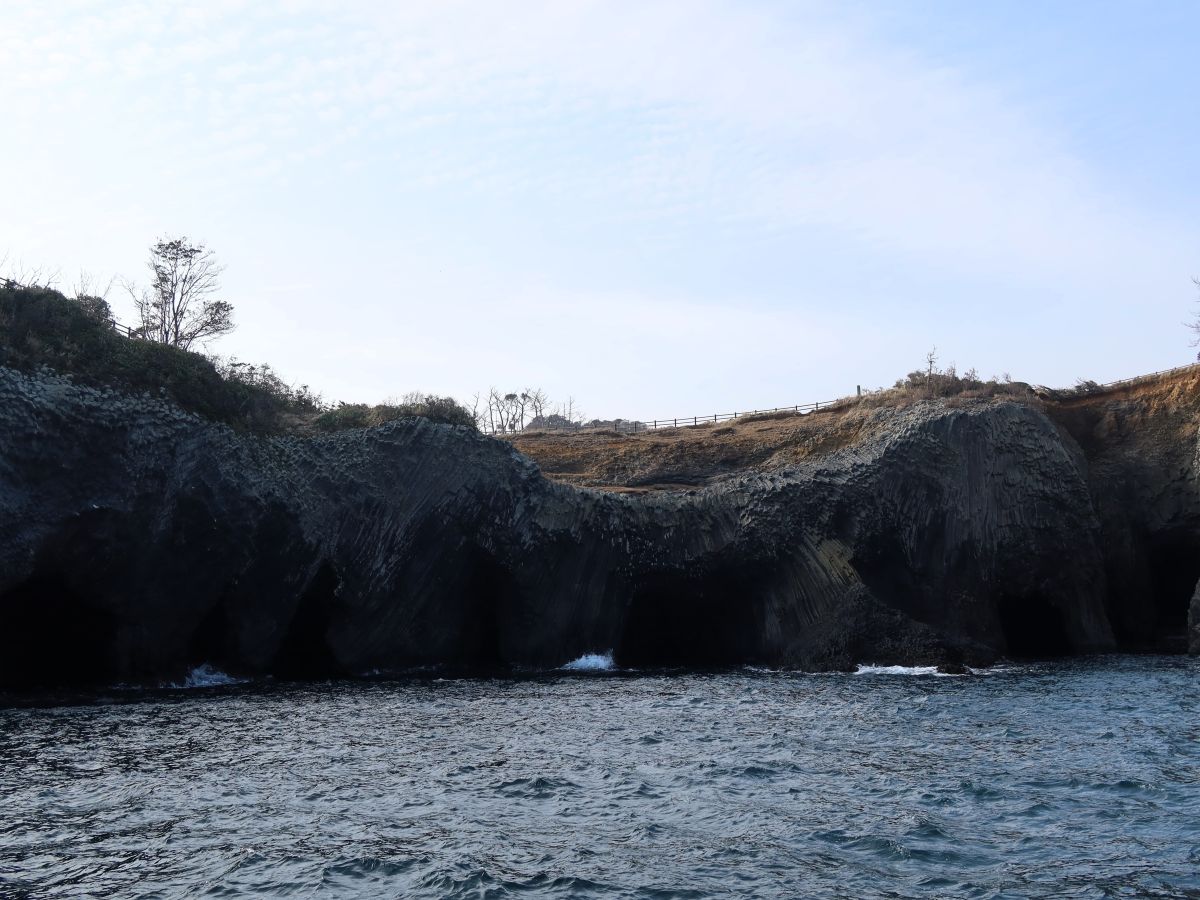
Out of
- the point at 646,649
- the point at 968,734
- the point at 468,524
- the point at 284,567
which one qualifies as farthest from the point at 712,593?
the point at 968,734

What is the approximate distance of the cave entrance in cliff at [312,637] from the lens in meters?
37.1

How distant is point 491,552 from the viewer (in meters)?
39.1

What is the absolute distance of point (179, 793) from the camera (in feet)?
60.8

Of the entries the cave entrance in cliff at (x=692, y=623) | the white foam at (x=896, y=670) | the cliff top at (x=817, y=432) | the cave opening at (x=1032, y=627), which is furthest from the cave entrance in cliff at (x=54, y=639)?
the cave opening at (x=1032, y=627)

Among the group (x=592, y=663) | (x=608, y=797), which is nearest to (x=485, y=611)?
(x=592, y=663)

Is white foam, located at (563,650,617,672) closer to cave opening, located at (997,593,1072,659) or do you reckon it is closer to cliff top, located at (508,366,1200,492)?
cliff top, located at (508,366,1200,492)

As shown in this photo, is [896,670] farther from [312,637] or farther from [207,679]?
[207,679]

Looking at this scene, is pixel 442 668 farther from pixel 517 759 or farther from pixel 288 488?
pixel 517 759

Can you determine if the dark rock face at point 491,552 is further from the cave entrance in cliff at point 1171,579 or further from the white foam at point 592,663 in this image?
the cave entrance in cliff at point 1171,579

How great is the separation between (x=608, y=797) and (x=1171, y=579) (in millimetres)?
38321

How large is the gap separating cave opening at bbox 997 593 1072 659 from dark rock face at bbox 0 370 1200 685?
92 millimetres

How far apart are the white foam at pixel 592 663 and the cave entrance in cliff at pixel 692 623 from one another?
0.71 m

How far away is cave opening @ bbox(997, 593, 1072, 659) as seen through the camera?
143 ft

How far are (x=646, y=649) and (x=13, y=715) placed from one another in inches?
938
